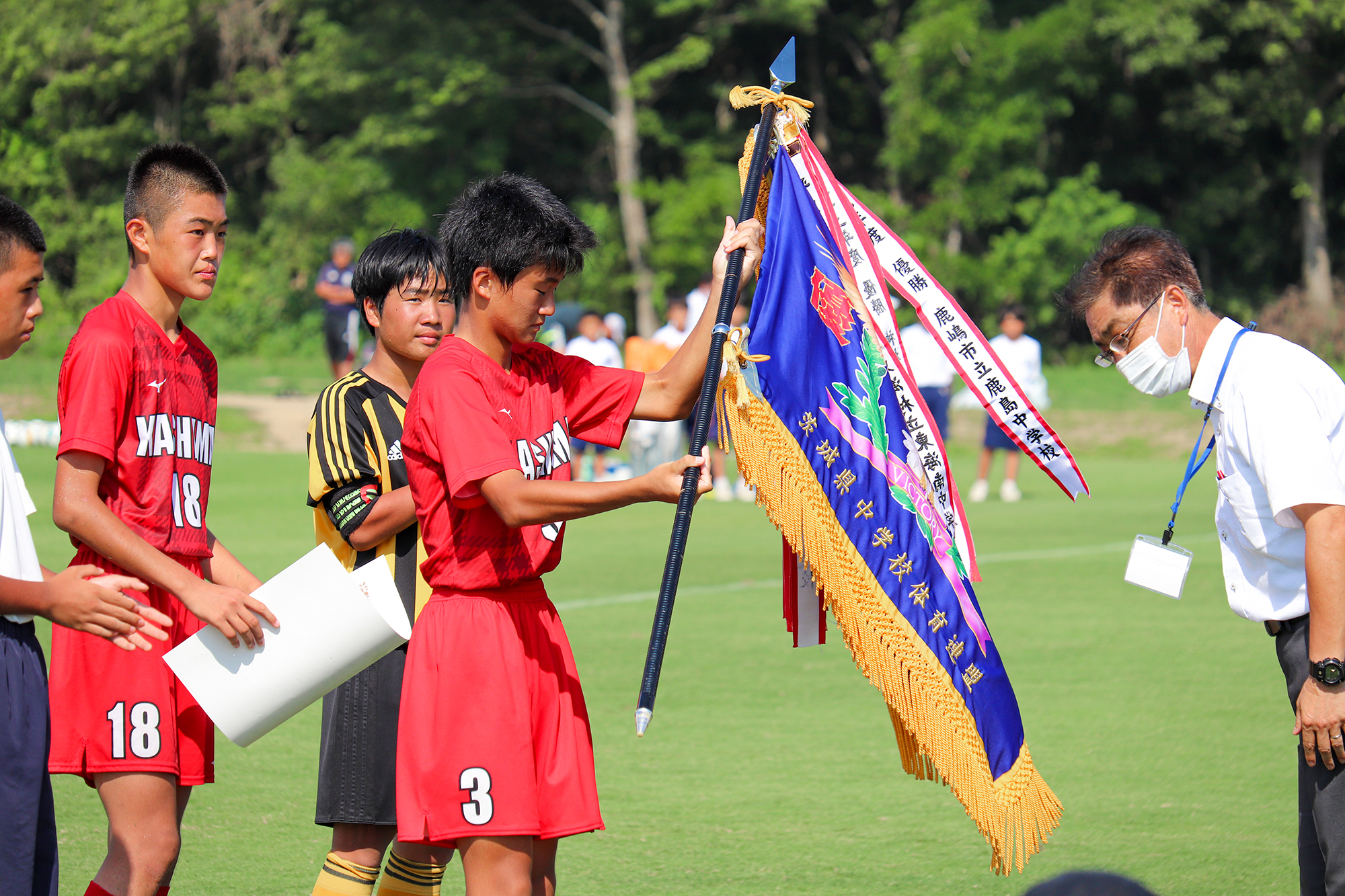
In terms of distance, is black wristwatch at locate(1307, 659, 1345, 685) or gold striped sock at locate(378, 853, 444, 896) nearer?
black wristwatch at locate(1307, 659, 1345, 685)

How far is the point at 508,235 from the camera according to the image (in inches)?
133

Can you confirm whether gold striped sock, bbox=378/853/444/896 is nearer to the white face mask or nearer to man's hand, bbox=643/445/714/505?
man's hand, bbox=643/445/714/505

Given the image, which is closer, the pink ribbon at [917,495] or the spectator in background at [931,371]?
the pink ribbon at [917,495]

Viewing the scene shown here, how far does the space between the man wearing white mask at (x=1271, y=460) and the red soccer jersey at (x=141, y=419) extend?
237cm

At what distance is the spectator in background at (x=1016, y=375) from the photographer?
15844 mm

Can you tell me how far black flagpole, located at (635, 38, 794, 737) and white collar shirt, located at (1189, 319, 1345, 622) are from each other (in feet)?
3.93

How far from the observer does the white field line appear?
9.84 m

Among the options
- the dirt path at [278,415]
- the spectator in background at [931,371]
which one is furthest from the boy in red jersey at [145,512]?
the dirt path at [278,415]

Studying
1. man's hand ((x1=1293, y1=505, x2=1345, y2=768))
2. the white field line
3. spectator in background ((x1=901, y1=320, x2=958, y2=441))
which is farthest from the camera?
spectator in background ((x1=901, y1=320, x2=958, y2=441))

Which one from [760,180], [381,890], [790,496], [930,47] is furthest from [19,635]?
[930,47]

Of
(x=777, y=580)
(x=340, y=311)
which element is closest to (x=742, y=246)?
(x=777, y=580)

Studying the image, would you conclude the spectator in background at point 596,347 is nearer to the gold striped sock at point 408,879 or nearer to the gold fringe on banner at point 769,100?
the gold fringe on banner at point 769,100

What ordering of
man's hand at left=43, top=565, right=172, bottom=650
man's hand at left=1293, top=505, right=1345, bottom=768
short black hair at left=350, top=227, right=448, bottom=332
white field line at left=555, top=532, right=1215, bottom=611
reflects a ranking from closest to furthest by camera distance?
man's hand at left=43, top=565, right=172, bottom=650 → man's hand at left=1293, top=505, right=1345, bottom=768 → short black hair at left=350, top=227, right=448, bottom=332 → white field line at left=555, top=532, right=1215, bottom=611

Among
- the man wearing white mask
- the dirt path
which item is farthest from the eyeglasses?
the dirt path
